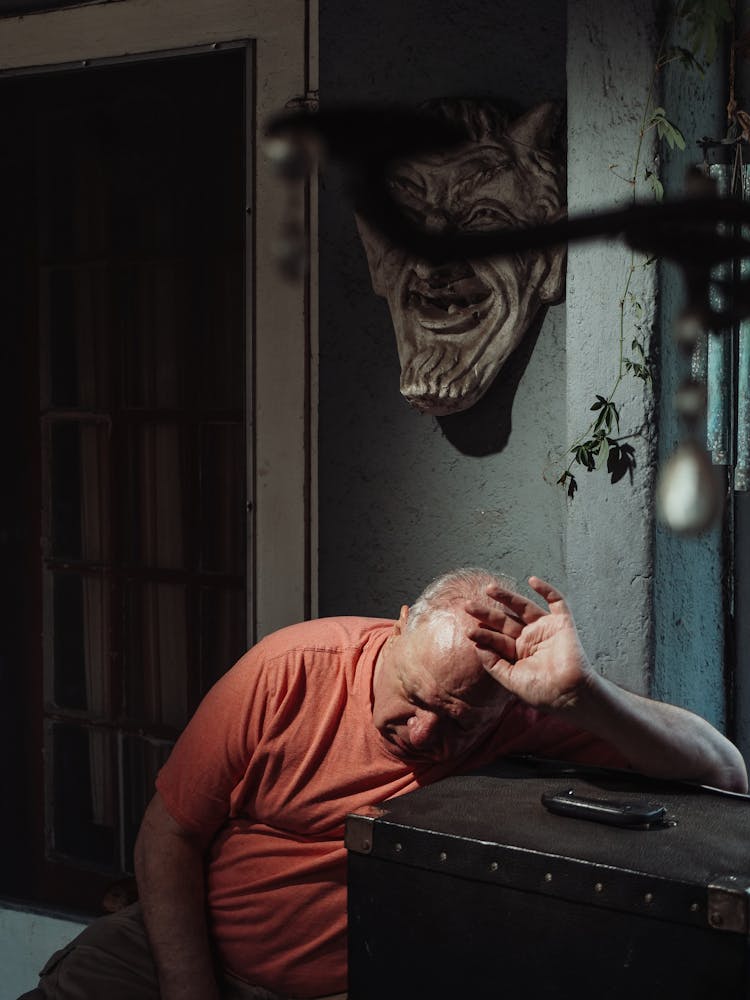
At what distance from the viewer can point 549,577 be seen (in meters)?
2.54

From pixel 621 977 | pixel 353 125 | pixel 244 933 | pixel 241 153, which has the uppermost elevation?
pixel 241 153

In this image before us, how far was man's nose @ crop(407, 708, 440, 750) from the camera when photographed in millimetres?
1837

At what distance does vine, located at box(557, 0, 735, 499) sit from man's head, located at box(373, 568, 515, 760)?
482 millimetres

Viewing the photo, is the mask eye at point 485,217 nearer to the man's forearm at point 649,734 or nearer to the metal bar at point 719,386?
the metal bar at point 719,386

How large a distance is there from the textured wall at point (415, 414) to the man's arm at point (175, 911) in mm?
867

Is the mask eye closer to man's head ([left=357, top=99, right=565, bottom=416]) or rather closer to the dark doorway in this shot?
man's head ([left=357, top=99, right=565, bottom=416])

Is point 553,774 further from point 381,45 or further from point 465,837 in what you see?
point 381,45

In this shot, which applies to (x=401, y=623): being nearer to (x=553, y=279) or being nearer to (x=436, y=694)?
(x=436, y=694)

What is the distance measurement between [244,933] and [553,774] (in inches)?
25.2

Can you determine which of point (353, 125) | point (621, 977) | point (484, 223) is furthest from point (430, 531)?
point (353, 125)

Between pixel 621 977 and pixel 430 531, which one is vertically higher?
pixel 430 531

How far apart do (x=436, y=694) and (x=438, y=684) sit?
0.05ft

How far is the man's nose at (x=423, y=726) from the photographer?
72.3 inches

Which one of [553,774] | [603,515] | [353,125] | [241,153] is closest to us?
[353,125]
